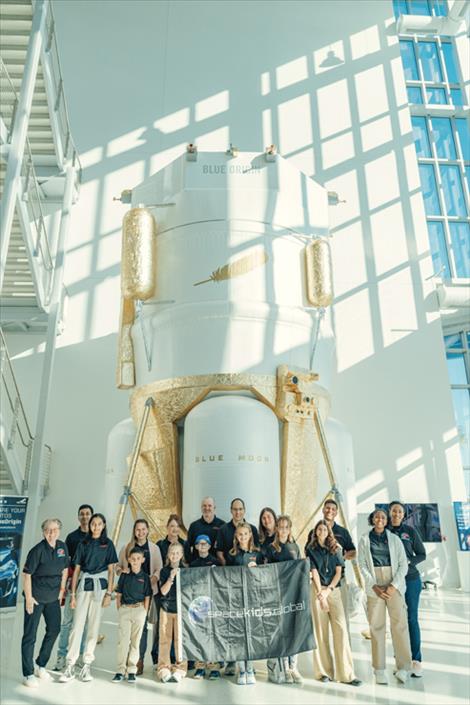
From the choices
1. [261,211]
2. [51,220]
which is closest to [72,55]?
[51,220]

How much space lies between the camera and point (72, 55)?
15195 millimetres

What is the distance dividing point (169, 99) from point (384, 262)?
23.2ft

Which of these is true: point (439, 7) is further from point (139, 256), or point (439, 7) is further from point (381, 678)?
point (381, 678)

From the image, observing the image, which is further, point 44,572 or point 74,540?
point 74,540

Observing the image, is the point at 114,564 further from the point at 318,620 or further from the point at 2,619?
the point at 2,619

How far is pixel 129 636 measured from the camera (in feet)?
16.7

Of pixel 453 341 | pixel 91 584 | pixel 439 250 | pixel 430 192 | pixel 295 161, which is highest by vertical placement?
pixel 430 192

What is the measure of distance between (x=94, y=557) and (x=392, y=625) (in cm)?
277

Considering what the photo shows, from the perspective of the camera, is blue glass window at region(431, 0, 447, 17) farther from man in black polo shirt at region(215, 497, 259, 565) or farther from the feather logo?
man in black polo shirt at region(215, 497, 259, 565)

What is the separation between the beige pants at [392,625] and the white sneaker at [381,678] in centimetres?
7

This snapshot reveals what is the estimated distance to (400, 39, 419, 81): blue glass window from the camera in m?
18.1

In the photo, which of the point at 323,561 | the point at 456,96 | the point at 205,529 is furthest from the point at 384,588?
the point at 456,96

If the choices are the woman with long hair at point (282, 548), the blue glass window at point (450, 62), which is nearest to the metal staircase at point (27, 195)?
the woman with long hair at point (282, 548)

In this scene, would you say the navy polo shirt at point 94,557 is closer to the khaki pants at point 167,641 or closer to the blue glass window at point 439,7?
the khaki pants at point 167,641
